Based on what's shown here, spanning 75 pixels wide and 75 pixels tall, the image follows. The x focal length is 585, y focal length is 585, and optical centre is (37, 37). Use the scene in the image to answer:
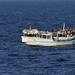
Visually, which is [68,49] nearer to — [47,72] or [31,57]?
[31,57]

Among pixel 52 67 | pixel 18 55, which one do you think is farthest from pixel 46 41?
pixel 52 67

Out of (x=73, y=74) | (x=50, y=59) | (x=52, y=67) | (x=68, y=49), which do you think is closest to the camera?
(x=73, y=74)

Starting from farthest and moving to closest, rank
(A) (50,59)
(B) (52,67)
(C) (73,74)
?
(A) (50,59), (B) (52,67), (C) (73,74)

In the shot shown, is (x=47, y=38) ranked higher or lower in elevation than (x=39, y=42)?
higher

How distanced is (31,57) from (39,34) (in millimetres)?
16532

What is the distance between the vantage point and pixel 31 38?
128875mm

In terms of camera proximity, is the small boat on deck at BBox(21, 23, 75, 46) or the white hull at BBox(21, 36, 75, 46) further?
the small boat on deck at BBox(21, 23, 75, 46)

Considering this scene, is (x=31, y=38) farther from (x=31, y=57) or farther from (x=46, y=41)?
(x=31, y=57)

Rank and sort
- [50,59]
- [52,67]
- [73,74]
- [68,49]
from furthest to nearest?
[68,49], [50,59], [52,67], [73,74]

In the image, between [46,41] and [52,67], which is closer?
[52,67]

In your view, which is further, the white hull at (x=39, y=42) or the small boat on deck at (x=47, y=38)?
the small boat on deck at (x=47, y=38)

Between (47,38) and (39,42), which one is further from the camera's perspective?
(47,38)

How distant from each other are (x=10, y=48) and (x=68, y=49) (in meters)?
12.6

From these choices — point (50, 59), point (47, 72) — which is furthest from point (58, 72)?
point (50, 59)
